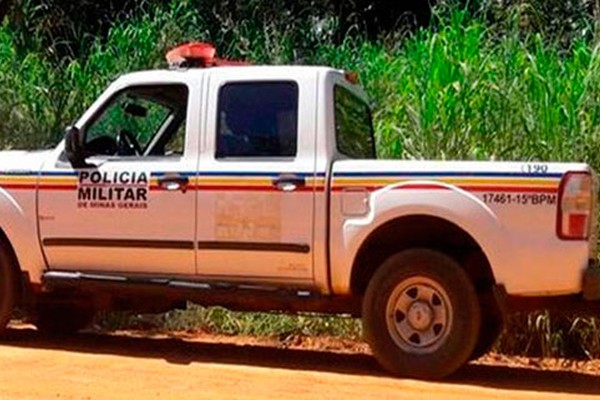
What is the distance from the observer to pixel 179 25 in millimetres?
15539

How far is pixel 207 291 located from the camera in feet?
26.5

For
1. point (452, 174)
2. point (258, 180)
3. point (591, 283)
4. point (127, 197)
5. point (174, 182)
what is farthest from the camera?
point (127, 197)

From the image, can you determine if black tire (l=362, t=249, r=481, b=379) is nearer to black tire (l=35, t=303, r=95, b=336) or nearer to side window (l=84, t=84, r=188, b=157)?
side window (l=84, t=84, r=188, b=157)

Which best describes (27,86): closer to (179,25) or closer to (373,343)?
(179,25)

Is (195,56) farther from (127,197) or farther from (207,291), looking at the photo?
(207,291)

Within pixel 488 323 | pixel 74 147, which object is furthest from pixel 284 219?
pixel 74 147

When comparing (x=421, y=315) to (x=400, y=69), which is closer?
(x=421, y=315)

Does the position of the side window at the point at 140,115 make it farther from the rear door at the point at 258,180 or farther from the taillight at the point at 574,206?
the taillight at the point at 574,206

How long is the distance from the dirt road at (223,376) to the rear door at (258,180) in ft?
2.36

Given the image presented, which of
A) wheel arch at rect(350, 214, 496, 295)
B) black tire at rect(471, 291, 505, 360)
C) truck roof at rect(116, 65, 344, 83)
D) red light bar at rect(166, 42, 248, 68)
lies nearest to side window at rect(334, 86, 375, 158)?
truck roof at rect(116, 65, 344, 83)

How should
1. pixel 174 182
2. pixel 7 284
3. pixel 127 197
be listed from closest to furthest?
pixel 174 182
pixel 127 197
pixel 7 284

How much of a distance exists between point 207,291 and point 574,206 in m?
2.52

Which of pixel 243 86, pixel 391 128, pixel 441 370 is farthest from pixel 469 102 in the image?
pixel 441 370

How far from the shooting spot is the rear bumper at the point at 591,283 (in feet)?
23.6
